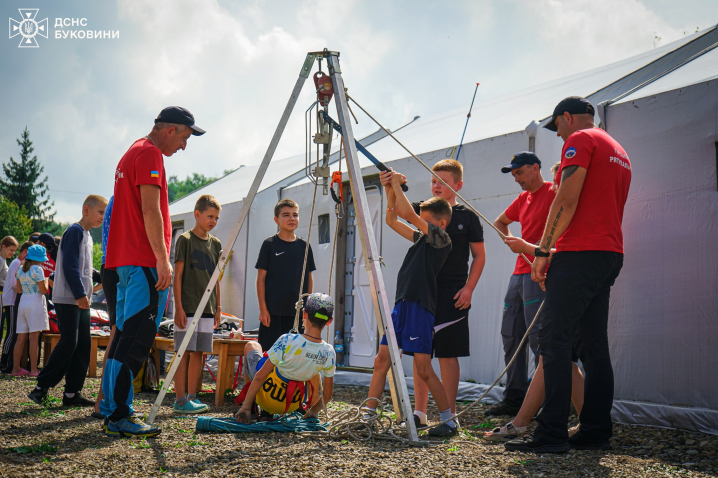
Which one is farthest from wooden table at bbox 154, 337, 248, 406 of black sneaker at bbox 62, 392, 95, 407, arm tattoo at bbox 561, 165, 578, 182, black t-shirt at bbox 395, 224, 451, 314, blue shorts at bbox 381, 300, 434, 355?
arm tattoo at bbox 561, 165, 578, 182

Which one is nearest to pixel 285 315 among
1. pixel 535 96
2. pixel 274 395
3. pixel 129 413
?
pixel 274 395

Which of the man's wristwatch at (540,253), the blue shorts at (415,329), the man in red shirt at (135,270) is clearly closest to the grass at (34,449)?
the man in red shirt at (135,270)

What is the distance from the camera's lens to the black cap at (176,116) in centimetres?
306

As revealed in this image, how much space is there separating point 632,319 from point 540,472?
5.73 ft

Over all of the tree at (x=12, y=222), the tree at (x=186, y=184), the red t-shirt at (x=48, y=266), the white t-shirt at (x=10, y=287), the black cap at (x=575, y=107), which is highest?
the tree at (x=186, y=184)

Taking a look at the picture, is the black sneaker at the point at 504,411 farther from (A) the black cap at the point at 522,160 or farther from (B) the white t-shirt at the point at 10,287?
(B) the white t-shirt at the point at 10,287

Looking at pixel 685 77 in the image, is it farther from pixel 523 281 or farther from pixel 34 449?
pixel 34 449

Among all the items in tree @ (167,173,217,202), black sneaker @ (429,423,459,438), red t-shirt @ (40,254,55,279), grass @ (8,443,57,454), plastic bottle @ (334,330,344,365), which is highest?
tree @ (167,173,217,202)

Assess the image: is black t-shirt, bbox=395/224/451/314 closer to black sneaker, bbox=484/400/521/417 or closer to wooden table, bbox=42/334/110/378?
black sneaker, bbox=484/400/521/417

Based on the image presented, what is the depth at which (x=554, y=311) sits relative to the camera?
2.71 m

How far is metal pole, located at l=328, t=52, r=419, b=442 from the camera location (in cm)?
280

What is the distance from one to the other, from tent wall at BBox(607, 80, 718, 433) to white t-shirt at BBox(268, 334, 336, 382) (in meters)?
1.91

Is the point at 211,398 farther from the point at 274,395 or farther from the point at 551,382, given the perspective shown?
the point at 551,382

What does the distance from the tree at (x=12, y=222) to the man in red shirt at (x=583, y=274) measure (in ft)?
119
